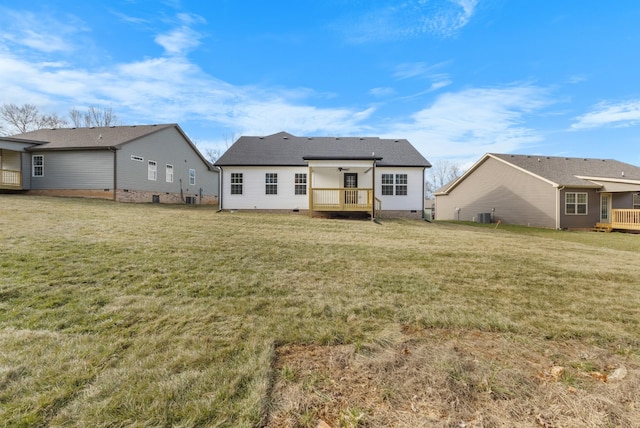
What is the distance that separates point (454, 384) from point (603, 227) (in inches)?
903

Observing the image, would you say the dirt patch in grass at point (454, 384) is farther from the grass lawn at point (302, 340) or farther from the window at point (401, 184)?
the window at point (401, 184)

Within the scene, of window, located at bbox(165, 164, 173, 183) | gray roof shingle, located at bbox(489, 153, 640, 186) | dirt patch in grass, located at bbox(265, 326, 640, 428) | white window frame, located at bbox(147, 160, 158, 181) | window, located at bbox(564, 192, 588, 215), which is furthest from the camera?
window, located at bbox(165, 164, 173, 183)

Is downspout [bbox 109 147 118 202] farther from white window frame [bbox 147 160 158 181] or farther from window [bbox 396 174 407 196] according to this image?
window [bbox 396 174 407 196]

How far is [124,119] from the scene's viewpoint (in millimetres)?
38625

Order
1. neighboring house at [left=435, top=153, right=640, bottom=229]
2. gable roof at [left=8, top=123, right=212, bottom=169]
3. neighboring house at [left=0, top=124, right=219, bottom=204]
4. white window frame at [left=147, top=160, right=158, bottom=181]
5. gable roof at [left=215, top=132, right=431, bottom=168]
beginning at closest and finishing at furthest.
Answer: gable roof at [left=215, top=132, right=431, bottom=168]
neighboring house at [left=0, top=124, right=219, bottom=204]
gable roof at [left=8, top=123, right=212, bottom=169]
neighboring house at [left=435, top=153, right=640, bottom=229]
white window frame at [left=147, top=160, right=158, bottom=181]

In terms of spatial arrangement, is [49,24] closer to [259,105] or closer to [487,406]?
[259,105]

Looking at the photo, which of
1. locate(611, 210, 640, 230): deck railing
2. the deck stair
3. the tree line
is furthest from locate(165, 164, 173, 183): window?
locate(611, 210, 640, 230): deck railing

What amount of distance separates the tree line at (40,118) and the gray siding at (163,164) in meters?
21.4

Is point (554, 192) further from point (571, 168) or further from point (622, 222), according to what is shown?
point (571, 168)

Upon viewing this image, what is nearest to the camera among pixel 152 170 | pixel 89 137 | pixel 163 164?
pixel 89 137

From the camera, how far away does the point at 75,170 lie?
723 inches

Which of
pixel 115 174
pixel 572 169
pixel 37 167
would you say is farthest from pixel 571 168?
pixel 37 167

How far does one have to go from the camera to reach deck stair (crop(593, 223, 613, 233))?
18047 mm

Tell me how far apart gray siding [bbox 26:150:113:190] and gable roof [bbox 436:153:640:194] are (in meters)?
26.2
